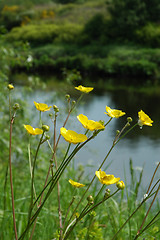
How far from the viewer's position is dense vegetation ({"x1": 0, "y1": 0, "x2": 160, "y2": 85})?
7.16 m

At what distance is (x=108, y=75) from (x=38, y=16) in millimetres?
8978

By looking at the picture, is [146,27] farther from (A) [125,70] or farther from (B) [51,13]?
(B) [51,13]

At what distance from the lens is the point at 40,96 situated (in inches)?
115

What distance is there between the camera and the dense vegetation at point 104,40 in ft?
23.5

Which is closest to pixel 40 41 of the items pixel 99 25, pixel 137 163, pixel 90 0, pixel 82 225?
pixel 99 25

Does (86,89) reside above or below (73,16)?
above

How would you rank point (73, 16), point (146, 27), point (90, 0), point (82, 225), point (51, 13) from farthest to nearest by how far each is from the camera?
point (90, 0)
point (51, 13)
point (73, 16)
point (146, 27)
point (82, 225)

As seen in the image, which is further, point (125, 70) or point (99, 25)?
point (99, 25)

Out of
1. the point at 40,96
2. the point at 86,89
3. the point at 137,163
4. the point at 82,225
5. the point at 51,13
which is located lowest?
the point at 51,13

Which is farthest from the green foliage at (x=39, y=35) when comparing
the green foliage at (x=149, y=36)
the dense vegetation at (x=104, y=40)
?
the green foliage at (x=149, y=36)

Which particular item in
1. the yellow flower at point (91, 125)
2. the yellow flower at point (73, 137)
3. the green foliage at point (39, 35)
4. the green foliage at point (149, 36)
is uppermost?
the yellow flower at point (91, 125)

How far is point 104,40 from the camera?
10.7 meters

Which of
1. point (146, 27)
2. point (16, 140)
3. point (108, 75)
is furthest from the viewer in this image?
point (146, 27)

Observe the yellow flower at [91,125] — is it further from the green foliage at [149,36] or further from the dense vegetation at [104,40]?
the green foliage at [149,36]
